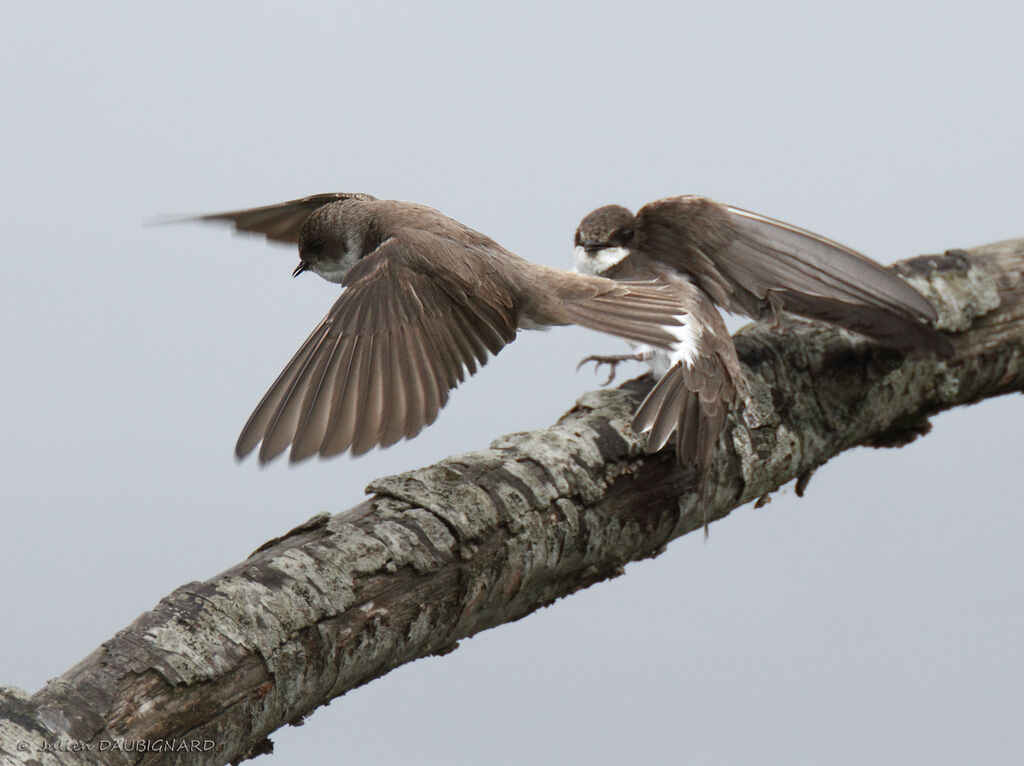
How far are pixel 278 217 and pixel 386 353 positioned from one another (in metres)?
1.23

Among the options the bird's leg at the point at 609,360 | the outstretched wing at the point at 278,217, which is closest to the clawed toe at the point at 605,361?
the bird's leg at the point at 609,360

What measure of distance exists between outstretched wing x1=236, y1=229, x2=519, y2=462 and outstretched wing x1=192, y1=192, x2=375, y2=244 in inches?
32.6

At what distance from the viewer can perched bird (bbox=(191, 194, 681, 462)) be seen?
192 centimetres

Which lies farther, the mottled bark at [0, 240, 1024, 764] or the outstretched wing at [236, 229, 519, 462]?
the outstretched wing at [236, 229, 519, 462]

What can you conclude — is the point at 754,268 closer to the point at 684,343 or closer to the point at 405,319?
the point at 684,343

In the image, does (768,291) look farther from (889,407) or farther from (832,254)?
(889,407)

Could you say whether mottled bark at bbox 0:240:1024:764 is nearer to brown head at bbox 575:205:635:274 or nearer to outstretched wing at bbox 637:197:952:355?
outstretched wing at bbox 637:197:952:355

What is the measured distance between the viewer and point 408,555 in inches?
80.4

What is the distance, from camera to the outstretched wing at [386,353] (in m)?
1.90

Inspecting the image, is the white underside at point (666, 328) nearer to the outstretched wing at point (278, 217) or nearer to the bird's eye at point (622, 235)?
the bird's eye at point (622, 235)

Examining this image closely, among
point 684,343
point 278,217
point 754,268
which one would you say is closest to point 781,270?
point 754,268

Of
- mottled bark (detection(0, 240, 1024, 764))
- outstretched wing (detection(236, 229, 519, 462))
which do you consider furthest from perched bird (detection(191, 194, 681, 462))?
mottled bark (detection(0, 240, 1024, 764))

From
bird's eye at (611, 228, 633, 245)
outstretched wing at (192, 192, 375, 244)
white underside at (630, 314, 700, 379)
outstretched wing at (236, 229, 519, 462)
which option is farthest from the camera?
outstretched wing at (192, 192, 375, 244)

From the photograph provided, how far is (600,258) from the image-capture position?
2.95 metres
